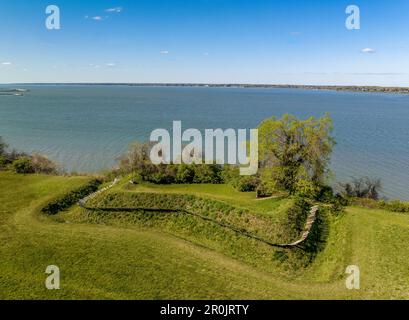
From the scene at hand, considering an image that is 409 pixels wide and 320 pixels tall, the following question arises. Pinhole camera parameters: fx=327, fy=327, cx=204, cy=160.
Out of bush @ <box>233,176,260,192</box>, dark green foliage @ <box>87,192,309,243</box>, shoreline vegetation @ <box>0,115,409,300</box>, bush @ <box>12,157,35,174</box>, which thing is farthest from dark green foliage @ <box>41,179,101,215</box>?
bush @ <box>233,176,260,192</box>

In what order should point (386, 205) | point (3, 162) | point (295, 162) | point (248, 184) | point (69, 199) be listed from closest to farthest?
point (386, 205) → point (295, 162) → point (248, 184) → point (69, 199) → point (3, 162)

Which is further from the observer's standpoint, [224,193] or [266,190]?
[224,193]

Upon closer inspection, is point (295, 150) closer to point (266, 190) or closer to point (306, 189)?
point (306, 189)

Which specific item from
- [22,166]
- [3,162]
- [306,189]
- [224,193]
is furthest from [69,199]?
[306,189]

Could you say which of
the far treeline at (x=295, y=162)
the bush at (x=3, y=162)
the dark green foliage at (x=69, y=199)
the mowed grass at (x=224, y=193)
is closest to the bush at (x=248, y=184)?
the far treeline at (x=295, y=162)

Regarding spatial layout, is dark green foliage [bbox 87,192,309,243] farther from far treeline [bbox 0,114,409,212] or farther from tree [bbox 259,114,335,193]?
tree [bbox 259,114,335,193]

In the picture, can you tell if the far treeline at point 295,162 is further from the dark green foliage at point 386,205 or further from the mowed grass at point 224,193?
the mowed grass at point 224,193

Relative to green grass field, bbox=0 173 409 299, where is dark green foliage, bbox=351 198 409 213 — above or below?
above
